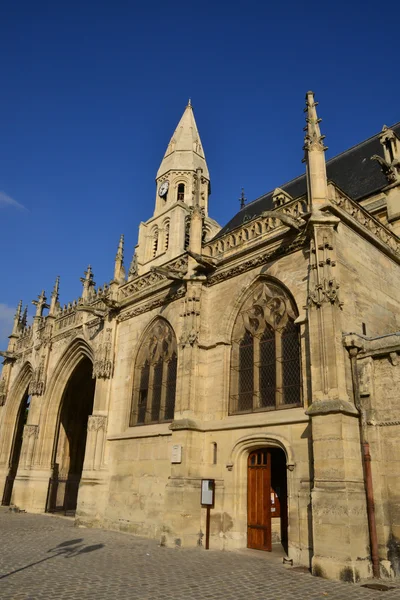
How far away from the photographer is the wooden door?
34.7 ft

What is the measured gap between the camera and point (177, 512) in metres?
11.2

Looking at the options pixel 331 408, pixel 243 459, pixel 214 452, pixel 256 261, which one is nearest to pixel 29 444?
pixel 214 452

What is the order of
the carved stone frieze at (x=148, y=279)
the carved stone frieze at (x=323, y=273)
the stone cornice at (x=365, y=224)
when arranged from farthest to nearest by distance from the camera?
the carved stone frieze at (x=148, y=279), the stone cornice at (x=365, y=224), the carved stone frieze at (x=323, y=273)

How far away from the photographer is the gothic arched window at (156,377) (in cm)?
1429

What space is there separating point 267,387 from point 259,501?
8.44 feet

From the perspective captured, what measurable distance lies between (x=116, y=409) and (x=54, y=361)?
635 centimetres

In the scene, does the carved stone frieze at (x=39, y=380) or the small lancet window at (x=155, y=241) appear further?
the small lancet window at (x=155, y=241)

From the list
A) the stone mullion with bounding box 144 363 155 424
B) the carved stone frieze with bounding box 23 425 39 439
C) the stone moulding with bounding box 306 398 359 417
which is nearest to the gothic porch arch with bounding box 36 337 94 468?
the carved stone frieze with bounding box 23 425 39 439

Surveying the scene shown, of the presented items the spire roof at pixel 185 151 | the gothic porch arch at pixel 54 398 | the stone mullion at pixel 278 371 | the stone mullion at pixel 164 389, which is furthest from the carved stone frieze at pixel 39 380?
the spire roof at pixel 185 151

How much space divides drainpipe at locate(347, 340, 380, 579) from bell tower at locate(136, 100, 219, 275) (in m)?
24.0

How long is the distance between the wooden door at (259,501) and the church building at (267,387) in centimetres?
3

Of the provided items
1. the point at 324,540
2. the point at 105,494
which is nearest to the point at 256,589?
the point at 324,540

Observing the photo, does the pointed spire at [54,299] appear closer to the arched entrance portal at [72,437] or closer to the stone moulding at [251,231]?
the arched entrance portal at [72,437]

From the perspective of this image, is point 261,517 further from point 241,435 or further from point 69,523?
point 69,523
